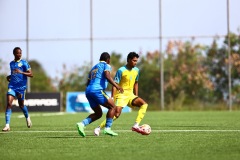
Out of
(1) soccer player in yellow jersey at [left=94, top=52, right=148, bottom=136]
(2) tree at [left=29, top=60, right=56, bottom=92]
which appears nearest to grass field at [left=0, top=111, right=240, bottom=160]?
(1) soccer player in yellow jersey at [left=94, top=52, right=148, bottom=136]

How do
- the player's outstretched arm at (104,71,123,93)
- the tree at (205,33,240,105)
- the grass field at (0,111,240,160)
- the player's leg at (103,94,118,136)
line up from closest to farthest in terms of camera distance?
1. the grass field at (0,111,240,160)
2. the player's outstretched arm at (104,71,123,93)
3. the player's leg at (103,94,118,136)
4. the tree at (205,33,240,105)

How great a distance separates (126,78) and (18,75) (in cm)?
375

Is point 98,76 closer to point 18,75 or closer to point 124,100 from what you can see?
point 124,100

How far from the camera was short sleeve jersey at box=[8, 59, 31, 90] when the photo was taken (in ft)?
60.0

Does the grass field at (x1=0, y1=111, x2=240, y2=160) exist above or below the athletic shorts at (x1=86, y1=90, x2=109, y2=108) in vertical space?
below

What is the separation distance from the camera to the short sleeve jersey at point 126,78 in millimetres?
15945

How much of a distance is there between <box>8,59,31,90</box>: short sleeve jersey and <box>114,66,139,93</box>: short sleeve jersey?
3.33m

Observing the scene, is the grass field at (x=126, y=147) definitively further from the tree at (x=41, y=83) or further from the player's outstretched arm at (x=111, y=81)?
the tree at (x=41, y=83)

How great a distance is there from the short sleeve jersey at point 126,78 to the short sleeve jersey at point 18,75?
3.33 metres

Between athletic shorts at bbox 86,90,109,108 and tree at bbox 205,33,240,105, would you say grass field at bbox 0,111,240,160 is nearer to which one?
athletic shorts at bbox 86,90,109,108

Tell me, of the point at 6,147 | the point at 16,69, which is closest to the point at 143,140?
the point at 6,147

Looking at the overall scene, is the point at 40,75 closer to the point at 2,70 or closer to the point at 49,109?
the point at 2,70

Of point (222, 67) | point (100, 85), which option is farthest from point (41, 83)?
point (100, 85)

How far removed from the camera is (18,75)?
1841 centimetres
